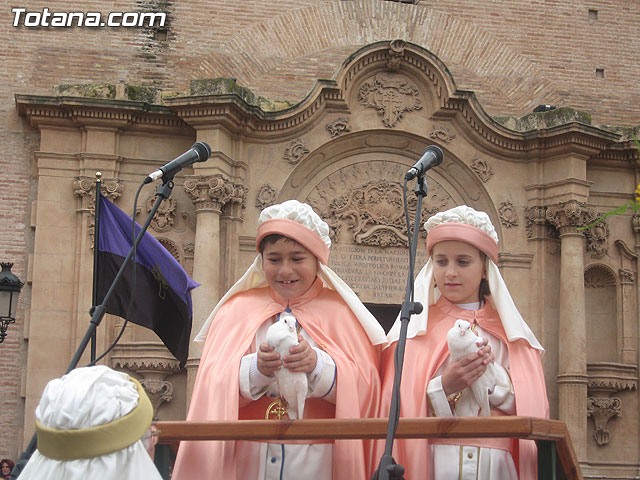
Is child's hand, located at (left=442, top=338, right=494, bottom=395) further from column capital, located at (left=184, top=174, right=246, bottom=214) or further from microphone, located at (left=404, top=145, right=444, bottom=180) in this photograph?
column capital, located at (left=184, top=174, right=246, bottom=214)

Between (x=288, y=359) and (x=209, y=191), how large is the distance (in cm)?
814

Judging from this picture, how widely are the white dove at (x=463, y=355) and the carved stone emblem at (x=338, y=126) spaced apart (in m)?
8.72

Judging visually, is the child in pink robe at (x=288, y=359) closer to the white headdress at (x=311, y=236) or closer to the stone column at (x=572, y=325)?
the white headdress at (x=311, y=236)

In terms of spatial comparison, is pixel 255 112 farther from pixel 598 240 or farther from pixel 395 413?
pixel 395 413

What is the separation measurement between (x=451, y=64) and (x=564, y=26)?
2.00m

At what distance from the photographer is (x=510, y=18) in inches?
603


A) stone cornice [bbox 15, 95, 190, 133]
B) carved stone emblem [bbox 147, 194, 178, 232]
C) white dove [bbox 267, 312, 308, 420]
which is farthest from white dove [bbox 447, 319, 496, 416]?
stone cornice [bbox 15, 95, 190, 133]

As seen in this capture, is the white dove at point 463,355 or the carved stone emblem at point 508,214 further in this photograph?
the carved stone emblem at point 508,214

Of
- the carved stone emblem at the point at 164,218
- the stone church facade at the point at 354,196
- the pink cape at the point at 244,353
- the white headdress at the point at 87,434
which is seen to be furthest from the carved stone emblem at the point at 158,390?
the white headdress at the point at 87,434

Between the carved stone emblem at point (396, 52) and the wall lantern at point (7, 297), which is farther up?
the carved stone emblem at point (396, 52)

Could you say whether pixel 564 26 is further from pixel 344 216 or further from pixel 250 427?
pixel 250 427

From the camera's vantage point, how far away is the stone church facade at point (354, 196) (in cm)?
1270

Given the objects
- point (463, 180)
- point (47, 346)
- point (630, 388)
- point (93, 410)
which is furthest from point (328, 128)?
point (93, 410)

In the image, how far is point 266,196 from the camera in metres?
13.2
